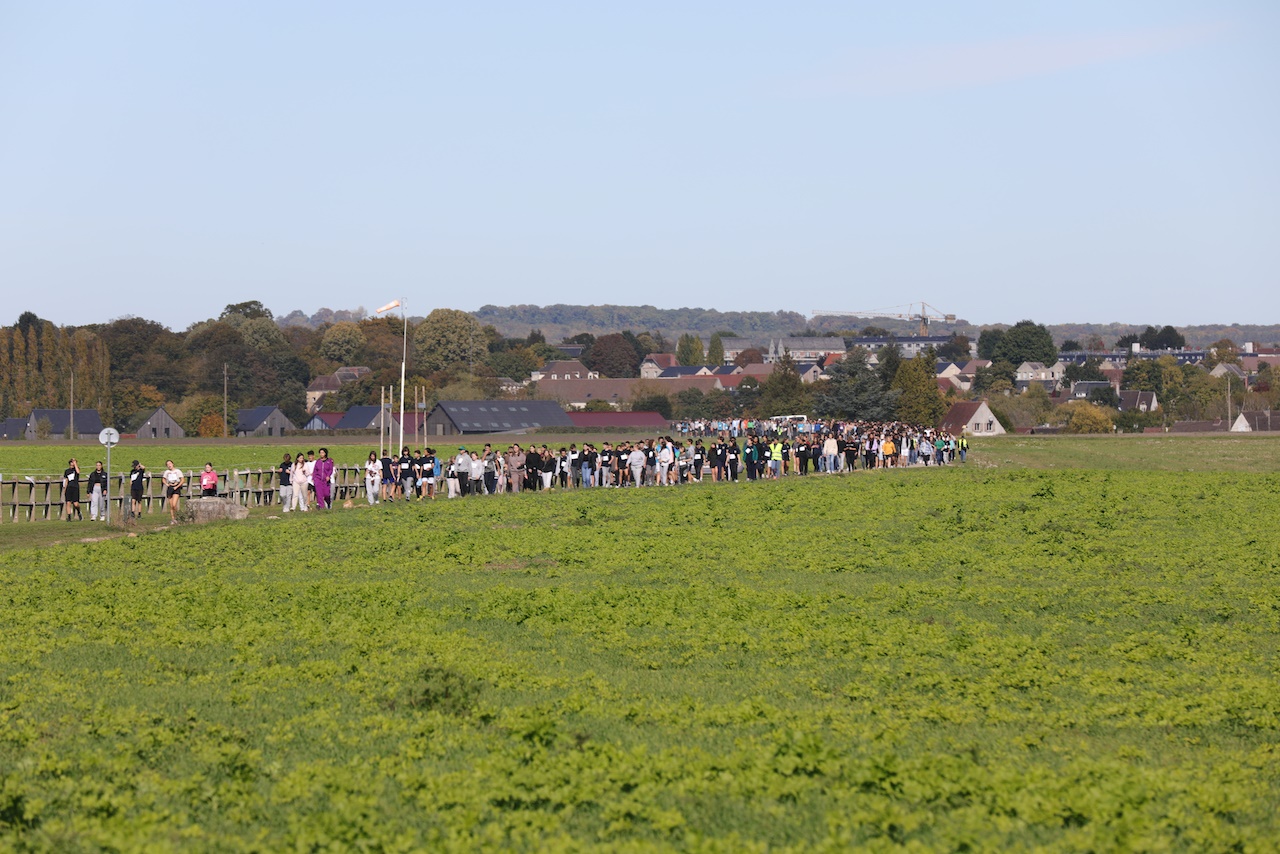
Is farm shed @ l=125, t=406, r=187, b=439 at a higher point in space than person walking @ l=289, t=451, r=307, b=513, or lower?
lower

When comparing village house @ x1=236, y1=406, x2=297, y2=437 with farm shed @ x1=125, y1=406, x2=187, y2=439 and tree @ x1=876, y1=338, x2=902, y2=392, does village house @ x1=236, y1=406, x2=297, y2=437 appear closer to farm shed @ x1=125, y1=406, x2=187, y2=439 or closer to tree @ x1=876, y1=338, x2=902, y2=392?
farm shed @ x1=125, y1=406, x2=187, y2=439

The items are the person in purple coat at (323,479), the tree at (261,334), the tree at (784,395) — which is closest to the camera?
the person in purple coat at (323,479)

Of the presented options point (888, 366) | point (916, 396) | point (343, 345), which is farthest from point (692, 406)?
point (343, 345)

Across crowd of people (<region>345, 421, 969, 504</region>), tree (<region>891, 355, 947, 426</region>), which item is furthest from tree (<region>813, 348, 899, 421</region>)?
crowd of people (<region>345, 421, 969, 504</region>)

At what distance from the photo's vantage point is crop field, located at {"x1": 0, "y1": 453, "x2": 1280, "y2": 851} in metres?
9.23

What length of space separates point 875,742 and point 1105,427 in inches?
4669

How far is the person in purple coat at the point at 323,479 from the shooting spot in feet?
123

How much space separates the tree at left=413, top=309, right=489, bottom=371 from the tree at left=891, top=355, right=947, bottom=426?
246 ft

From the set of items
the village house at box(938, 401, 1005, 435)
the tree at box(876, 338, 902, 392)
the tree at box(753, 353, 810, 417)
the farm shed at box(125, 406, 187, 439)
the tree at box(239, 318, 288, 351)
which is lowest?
the farm shed at box(125, 406, 187, 439)

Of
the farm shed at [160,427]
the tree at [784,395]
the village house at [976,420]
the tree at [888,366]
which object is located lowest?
the farm shed at [160,427]

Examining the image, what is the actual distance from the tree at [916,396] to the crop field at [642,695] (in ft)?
261

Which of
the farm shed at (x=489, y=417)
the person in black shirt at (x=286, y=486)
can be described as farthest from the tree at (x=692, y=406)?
the person in black shirt at (x=286, y=486)

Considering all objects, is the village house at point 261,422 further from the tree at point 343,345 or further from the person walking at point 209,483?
the person walking at point 209,483

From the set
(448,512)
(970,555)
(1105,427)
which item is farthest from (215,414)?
(970,555)
